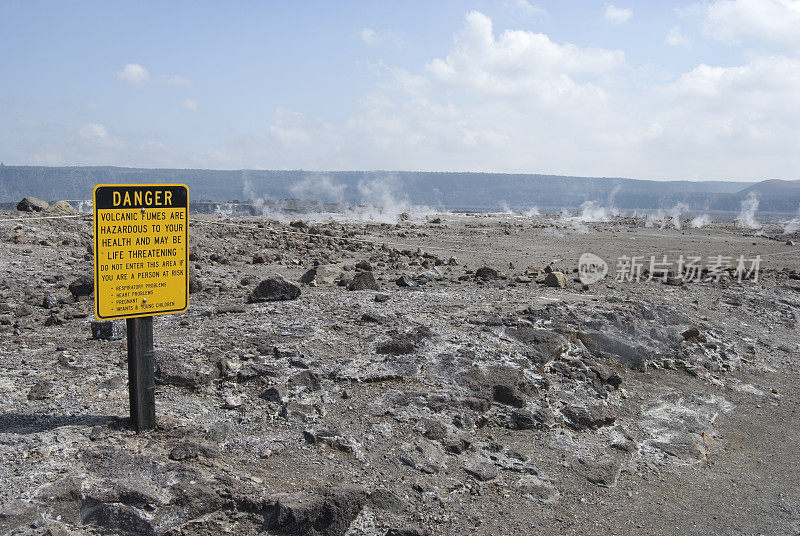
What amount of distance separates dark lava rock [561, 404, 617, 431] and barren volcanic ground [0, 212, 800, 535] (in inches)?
1.2

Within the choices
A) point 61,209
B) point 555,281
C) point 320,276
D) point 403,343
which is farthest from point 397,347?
point 61,209

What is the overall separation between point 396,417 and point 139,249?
7.89ft

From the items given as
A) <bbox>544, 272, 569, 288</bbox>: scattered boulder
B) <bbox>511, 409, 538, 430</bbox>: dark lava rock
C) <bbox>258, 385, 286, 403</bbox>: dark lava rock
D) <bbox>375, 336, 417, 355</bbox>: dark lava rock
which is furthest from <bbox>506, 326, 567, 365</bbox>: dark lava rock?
<bbox>544, 272, 569, 288</bbox>: scattered boulder

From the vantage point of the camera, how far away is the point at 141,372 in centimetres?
406

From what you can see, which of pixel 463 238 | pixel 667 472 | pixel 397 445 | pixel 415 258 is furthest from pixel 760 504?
pixel 463 238

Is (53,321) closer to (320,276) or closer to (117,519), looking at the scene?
(117,519)

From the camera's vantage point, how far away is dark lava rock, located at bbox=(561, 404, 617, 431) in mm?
5652

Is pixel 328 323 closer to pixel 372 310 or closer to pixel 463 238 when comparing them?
pixel 372 310

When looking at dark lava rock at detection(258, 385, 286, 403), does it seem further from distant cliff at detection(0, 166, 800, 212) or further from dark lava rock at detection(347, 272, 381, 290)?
distant cliff at detection(0, 166, 800, 212)

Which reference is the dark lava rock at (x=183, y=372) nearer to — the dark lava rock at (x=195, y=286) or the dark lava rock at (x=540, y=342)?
the dark lava rock at (x=540, y=342)

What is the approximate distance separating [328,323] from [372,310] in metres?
0.85

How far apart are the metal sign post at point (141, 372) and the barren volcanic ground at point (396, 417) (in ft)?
0.38

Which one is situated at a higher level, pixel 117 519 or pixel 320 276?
pixel 320 276

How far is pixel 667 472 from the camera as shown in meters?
5.16
